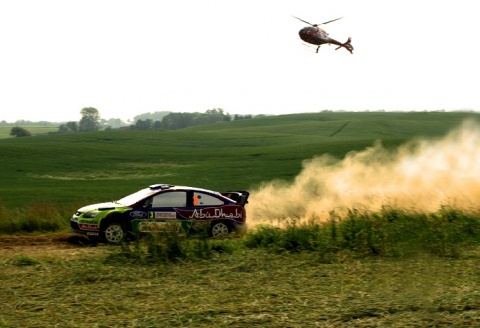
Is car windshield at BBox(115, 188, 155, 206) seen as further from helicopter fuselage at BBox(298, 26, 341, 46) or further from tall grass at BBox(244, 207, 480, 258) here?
helicopter fuselage at BBox(298, 26, 341, 46)

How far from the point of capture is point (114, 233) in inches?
603

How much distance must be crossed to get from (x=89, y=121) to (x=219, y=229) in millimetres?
130129

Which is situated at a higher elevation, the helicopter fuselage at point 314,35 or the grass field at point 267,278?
the helicopter fuselage at point 314,35

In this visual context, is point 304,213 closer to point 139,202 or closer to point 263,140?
point 139,202

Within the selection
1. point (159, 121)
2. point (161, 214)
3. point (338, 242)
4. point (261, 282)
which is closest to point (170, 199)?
point (161, 214)

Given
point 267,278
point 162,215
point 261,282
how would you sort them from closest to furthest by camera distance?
point 261,282
point 267,278
point 162,215

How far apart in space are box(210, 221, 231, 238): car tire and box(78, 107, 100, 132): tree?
126m

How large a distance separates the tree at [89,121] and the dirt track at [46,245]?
126 m

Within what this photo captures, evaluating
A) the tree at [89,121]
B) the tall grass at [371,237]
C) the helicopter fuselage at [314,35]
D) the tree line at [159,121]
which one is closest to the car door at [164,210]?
the tall grass at [371,237]

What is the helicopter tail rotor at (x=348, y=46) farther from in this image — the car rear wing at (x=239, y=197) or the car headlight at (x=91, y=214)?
the car headlight at (x=91, y=214)

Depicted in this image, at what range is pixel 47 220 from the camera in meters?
17.7

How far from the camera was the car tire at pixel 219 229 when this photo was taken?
53.9 ft

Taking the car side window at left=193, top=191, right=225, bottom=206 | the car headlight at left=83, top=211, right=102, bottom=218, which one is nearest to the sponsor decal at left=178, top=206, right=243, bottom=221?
the car side window at left=193, top=191, right=225, bottom=206

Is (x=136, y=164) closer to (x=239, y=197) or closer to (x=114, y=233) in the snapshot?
(x=239, y=197)
